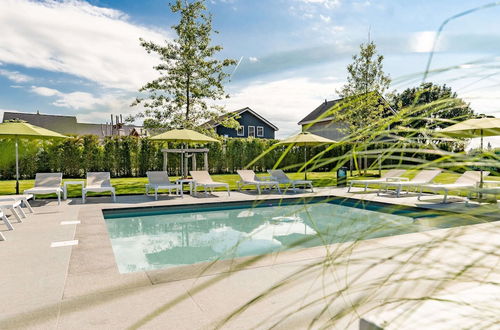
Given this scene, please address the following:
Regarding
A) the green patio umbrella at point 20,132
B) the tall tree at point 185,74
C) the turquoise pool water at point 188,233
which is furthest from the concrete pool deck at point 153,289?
the tall tree at point 185,74

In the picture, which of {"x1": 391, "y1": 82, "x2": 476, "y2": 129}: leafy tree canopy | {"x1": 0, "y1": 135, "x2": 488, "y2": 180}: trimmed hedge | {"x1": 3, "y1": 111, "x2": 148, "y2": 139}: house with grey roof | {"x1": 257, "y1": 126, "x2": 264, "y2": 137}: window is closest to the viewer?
{"x1": 391, "y1": 82, "x2": 476, "y2": 129}: leafy tree canopy

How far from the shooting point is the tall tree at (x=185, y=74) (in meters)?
17.0

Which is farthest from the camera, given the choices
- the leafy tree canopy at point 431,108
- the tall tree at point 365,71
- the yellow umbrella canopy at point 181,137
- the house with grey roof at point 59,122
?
the house with grey roof at point 59,122

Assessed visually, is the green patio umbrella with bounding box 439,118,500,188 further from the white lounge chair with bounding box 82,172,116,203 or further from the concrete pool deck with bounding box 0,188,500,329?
the white lounge chair with bounding box 82,172,116,203

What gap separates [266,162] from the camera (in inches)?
878

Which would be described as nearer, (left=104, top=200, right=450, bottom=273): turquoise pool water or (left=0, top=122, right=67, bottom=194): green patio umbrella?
(left=104, top=200, right=450, bottom=273): turquoise pool water

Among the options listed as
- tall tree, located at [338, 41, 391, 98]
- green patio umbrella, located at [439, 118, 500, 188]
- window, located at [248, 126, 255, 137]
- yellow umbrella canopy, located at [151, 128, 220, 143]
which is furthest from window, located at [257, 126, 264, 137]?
green patio umbrella, located at [439, 118, 500, 188]

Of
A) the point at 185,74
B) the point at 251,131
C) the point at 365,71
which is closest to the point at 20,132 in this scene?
the point at 185,74

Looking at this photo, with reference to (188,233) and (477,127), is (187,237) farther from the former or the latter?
(477,127)

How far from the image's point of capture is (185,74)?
1720cm

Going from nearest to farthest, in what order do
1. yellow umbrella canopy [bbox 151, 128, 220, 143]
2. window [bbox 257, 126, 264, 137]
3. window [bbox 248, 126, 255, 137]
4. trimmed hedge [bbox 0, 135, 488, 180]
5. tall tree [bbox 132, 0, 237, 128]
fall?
1. yellow umbrella canopy [bbox 151, 128, 220, 143]
2. tall tree [bbox 132, 0, 237, 128]
3. trimmed hedge [bbox 0, 135, 488, 180]
4. window [bbox 248, 126, 255, 137]
5. window [bbox 257, 126, 264, 137]

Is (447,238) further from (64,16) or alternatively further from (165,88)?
(165,88)

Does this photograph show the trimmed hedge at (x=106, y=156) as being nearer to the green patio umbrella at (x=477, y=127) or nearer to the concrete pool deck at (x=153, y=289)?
the concrete pool deck at (x=153, y=289)

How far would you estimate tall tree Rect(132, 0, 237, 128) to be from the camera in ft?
55.9
